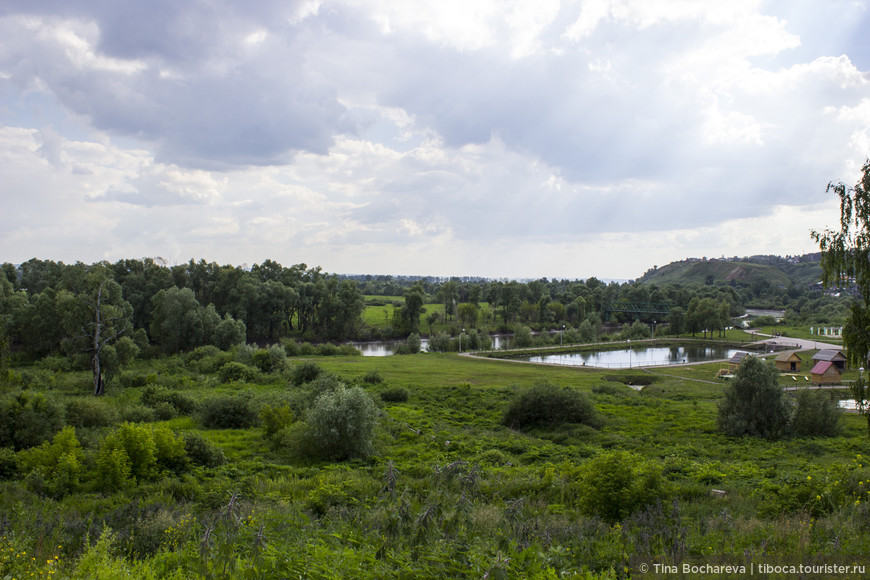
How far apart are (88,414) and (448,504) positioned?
72.1 ft

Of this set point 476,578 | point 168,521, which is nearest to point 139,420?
point 168,521

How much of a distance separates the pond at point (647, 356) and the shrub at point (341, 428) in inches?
2084

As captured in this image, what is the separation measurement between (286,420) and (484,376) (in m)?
31.1

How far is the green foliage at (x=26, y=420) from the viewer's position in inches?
695

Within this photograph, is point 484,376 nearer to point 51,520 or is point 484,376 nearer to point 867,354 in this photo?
point 867,354

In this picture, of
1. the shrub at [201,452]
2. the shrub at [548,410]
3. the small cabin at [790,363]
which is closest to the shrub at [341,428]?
the shrub at [201,452]

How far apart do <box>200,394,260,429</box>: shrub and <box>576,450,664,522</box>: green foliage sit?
63.9 feet

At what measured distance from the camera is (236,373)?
40.3 metres

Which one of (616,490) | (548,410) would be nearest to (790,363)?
(548,410)

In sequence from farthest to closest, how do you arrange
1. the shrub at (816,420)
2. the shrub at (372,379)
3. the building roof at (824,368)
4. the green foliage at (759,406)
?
the building roof at (824,368) → the shrub at (372,379) → the shrub at (816,420) → the green foliage at (759,406)

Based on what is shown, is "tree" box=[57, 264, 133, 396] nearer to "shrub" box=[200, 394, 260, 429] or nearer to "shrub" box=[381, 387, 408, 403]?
"shrub" box=[200, 394, 260, 429]

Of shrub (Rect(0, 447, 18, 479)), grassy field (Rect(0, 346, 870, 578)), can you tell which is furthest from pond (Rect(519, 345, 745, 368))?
shrub (Rect(0, 447, 18, 479))

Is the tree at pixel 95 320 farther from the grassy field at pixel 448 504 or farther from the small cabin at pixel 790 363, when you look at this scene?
the small cabin at pixel 790 363

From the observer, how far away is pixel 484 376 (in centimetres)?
5084
